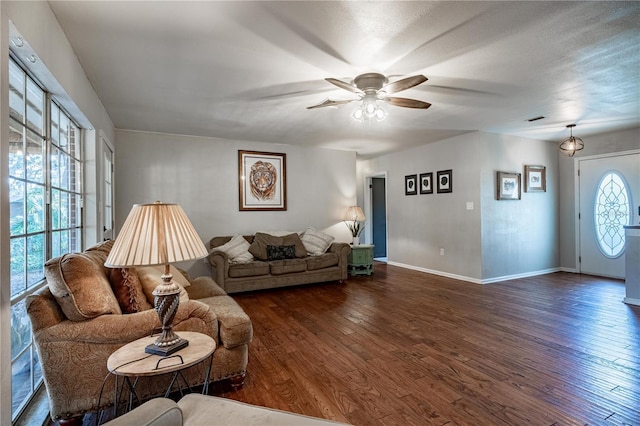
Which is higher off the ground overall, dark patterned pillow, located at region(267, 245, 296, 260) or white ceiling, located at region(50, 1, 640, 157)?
white ceiling, located at region(50, 1, 640, 157)

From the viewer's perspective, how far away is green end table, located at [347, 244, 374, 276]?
5617mm

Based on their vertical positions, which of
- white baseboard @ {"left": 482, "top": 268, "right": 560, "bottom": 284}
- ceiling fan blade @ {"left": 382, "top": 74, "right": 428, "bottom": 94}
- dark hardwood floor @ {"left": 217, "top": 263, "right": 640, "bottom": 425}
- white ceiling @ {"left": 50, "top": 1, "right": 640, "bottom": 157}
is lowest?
dark hardwood floor @ {"left": 217, "top": 263, "right": 640, "bottom": 425}

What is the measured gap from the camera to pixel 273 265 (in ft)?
15.4

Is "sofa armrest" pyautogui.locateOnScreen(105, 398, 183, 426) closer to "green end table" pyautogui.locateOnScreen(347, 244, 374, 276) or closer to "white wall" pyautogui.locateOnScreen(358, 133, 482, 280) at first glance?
"green end table" pyautogui.locateOnScreen(347, 244, 374, 276)

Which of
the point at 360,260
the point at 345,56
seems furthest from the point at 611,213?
the point at 345,56

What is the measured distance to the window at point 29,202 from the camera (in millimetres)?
1624

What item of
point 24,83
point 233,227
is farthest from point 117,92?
point 233,227

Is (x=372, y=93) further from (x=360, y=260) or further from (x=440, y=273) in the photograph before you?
(x=440, y=273)

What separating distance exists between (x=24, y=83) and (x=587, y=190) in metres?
7.43

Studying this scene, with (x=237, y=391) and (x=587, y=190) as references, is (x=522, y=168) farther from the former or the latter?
(x=237, y=391)

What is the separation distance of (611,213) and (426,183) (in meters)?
2.99

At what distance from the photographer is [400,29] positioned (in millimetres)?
2090

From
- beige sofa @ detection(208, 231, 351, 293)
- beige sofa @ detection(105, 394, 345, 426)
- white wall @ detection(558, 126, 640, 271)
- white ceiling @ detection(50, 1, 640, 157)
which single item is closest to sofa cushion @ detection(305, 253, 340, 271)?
beige sofa @ detection(208, 231, 351, 293)

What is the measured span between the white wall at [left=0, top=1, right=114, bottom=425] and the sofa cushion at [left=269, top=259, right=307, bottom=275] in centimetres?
233
